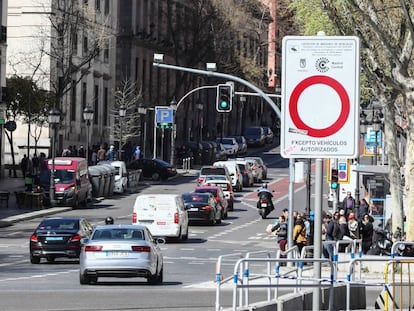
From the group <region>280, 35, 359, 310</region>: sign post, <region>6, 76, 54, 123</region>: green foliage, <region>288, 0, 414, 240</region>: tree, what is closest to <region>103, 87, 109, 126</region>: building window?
<region>6, 76, 54, 123</region>: green foliage

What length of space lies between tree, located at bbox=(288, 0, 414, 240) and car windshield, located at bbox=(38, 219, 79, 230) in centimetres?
964

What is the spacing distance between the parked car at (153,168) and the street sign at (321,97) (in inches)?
2922

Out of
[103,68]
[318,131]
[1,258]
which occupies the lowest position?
[1,258]

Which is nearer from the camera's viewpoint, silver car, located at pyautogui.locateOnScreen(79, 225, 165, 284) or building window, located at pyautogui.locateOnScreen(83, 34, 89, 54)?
silver car, located at pyautogui.locateOnScreen(79, 225, 165, 284)

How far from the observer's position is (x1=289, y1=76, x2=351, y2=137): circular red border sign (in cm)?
1098

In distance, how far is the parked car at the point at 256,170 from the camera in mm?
85312

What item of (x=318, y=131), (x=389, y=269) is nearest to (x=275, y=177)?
(x=389, y=269)

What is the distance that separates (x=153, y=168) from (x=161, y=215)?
37.0m

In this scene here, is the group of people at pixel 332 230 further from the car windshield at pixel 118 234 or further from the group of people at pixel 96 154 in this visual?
the group of people at pixel 96 154

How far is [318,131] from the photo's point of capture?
11023mm

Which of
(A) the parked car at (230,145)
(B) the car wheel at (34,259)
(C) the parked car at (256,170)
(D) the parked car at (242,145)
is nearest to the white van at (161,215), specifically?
(B) the car wheel at (34,259)

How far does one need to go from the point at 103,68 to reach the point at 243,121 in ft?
125

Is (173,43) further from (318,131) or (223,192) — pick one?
(318,131)

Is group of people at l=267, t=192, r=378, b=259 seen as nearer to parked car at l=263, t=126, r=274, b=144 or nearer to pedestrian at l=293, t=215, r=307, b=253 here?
pedestrian at l=293, t=215, r=307, b=253
